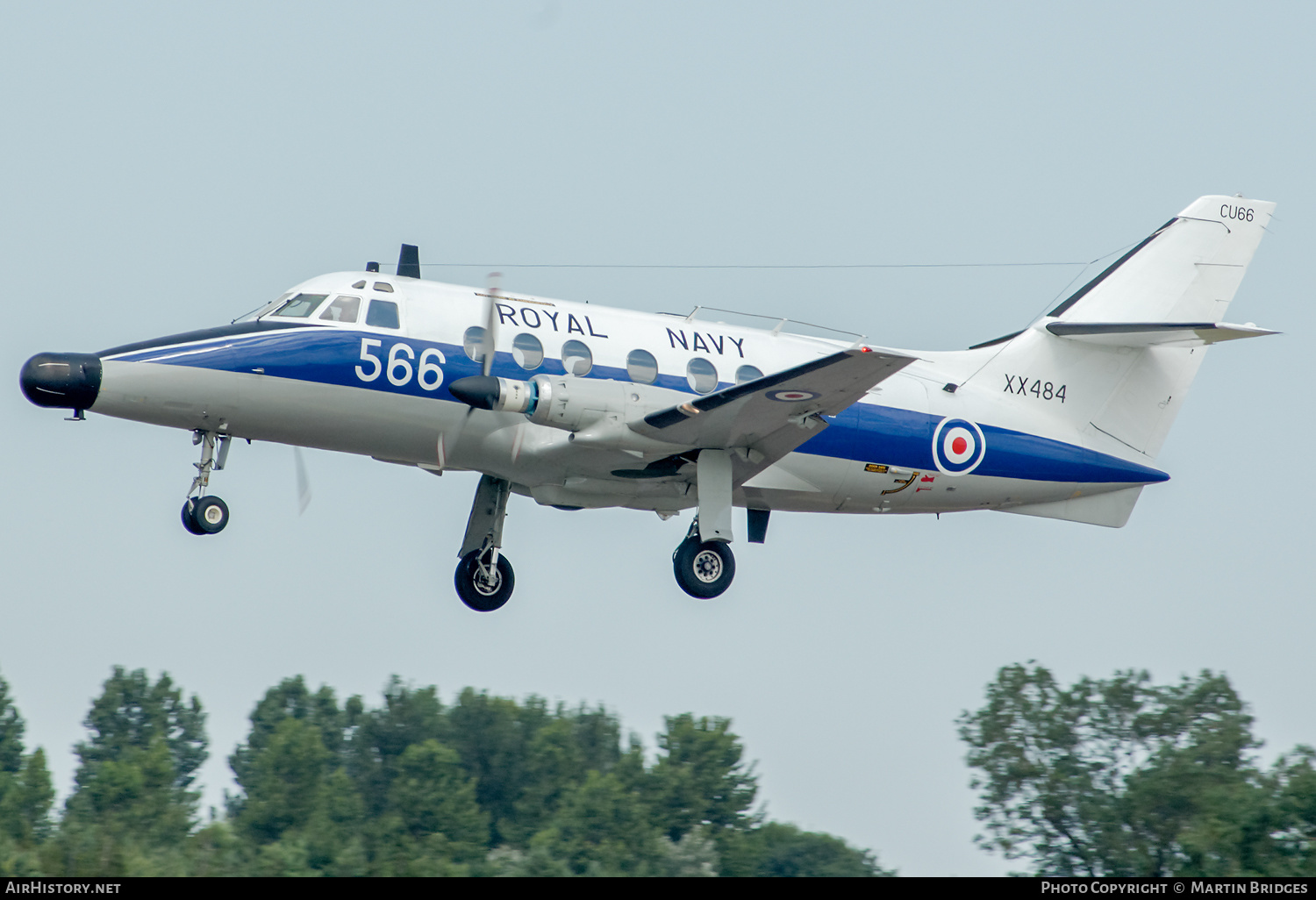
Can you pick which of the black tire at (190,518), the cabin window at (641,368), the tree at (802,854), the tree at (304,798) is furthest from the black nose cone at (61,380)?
the tree at (802,854)

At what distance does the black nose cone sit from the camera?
16469 millimetres

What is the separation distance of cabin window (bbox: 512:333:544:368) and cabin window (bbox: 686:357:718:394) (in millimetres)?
1867

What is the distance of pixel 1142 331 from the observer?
20.3m

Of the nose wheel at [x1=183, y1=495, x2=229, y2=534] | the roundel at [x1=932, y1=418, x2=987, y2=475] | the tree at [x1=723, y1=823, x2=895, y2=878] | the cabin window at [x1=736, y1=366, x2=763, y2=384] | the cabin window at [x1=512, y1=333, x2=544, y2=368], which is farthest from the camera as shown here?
the tree at [x1=723, y1=823, x2=895, y2=878]

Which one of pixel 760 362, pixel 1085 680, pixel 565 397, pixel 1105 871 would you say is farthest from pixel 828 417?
pixel 1085 680

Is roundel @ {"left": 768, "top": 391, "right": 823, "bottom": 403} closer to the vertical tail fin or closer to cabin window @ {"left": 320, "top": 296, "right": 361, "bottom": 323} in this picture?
the vertical tail fin

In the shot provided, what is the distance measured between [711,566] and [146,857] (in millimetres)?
12259

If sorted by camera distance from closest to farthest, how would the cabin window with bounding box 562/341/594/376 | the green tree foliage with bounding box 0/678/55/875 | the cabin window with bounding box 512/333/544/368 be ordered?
the cabin window with bounding box 512/333/544/368 → the cabin window with bounding box 562/341/594/376 → the green tree foliage with bounding box 0/678/55/875

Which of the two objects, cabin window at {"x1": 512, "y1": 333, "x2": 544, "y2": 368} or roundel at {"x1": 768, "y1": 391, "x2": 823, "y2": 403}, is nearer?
roundel at {"x1": 768, "y1": 391, "x2": 823, "y2": 403}

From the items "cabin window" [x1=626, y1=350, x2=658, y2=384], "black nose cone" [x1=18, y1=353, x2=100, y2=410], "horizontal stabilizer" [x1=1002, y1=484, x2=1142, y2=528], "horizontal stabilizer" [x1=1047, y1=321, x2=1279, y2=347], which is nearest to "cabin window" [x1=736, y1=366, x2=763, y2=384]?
"cabin window" [x1=626, y1=350, x2=658, y2=384]

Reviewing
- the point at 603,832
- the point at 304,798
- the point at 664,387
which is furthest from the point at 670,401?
the point at 304,798

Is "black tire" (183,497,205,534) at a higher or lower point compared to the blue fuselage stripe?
lower

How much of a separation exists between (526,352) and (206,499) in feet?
13.0

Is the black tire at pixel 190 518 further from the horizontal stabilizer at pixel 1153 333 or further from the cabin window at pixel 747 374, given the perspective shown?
the horizontal stabilizer at pixel 1153 333
